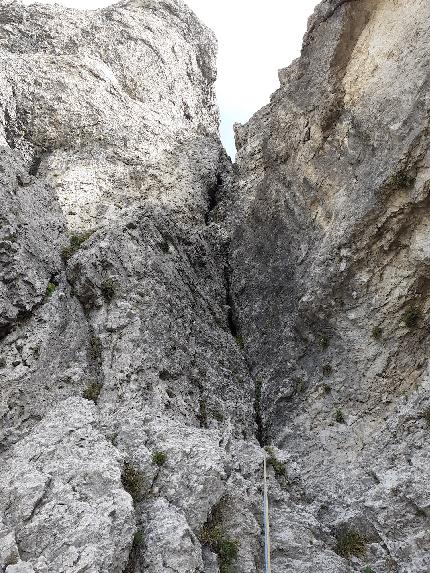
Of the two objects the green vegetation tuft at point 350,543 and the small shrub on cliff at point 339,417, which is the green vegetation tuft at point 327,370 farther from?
the green vegetation tuft at point 350,543

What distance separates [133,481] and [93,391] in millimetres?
3126

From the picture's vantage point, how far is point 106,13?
3002 centimetres

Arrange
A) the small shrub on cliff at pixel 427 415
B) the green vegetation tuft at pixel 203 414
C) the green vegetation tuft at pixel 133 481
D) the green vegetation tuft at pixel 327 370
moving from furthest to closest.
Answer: the green vegetation tuft at pixel 327 370 < the green vegetation tuft at pixel 203 414 < the small shrub on cliff at pixel 427 415 < the green vegetation tuft at pixel 133 481

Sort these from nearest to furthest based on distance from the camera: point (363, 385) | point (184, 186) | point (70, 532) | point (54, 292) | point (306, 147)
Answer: point (70, 532)
point (363, 385)
point (54, 292)
point (306, 147)
point (184, 186)

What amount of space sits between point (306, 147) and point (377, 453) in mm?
11394

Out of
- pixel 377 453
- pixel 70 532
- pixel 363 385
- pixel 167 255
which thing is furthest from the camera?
pixel 167 255

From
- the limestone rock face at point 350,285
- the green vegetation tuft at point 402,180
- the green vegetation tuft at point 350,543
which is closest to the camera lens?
the green vegetation tuft at point 350,543

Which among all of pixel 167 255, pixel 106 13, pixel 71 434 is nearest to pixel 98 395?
pixel 71 434

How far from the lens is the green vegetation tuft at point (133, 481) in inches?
437

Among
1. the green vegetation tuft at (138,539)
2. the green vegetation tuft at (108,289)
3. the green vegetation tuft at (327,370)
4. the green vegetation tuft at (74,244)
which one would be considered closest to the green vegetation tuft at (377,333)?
the green vegetation tuft at (327,370)

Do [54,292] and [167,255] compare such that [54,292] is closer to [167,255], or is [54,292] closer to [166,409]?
[167,255]

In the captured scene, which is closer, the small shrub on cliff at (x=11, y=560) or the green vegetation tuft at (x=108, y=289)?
the small shrub on cliff at (x=11, y=560)

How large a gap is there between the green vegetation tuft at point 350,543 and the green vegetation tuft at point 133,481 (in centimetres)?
465

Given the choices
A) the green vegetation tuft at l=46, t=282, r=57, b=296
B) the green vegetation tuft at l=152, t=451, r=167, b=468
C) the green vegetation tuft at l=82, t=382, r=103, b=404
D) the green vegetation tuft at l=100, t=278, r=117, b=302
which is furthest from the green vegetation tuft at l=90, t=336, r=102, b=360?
the green vegetation tuft at l=152, t=451, r=167, b=468
